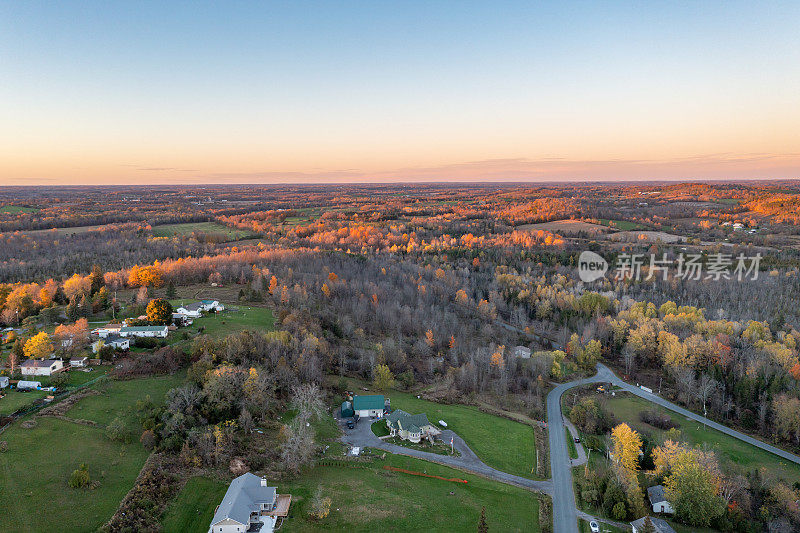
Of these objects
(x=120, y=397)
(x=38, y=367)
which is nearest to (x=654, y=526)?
(x=120, y=397)

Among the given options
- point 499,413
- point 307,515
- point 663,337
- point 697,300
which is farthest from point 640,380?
point 307,515

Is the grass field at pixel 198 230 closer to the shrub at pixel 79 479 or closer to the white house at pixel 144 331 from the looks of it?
the white house at pixel 144 331

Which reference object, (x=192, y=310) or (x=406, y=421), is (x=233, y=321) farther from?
(x=406, y=421)

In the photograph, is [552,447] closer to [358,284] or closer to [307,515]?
[307,515]

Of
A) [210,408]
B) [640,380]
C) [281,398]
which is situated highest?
[210,408]

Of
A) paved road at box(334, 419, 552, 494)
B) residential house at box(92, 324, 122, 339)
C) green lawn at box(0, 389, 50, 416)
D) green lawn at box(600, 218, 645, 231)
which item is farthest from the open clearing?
green lawn at box(600, 218, 645, 231)

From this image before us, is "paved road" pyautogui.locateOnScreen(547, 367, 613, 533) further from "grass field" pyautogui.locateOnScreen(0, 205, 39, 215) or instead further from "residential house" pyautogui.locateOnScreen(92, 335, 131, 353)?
"grass field" pyautogui.locateOnScreen(0, 205, 39, 215)

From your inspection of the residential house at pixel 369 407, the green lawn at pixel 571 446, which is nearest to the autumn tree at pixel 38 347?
the residential house at pixel 369 407
